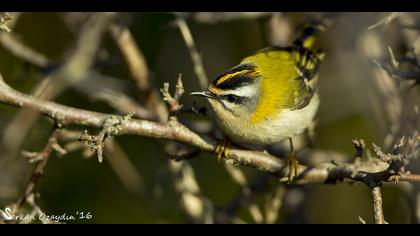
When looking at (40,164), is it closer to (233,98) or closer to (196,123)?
(233,98)

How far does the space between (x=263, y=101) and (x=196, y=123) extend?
723 millimetres

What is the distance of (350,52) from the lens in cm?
406

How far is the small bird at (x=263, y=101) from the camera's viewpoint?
312 cm

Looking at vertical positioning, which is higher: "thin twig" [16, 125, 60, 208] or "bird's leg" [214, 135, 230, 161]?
"thin twig" [16, 125, 60, 208]

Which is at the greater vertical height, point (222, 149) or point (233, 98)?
point (233, 98)

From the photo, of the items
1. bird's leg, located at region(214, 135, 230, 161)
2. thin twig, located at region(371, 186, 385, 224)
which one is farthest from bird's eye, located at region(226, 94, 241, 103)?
thin twig, located at region(371, 186, 385, 224)

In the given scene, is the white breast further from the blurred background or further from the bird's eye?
the blurred background

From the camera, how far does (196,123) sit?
153 inches

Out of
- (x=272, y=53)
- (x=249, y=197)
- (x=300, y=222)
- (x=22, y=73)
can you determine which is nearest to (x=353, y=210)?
(x=300, y=222)

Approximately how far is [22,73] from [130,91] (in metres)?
1.10

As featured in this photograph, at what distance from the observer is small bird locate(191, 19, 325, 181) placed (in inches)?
123

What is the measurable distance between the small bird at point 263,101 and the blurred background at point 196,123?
0.30 meters

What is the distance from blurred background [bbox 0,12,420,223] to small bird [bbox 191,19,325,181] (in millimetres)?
304

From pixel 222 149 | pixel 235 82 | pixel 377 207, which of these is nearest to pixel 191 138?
pixel 222 149
